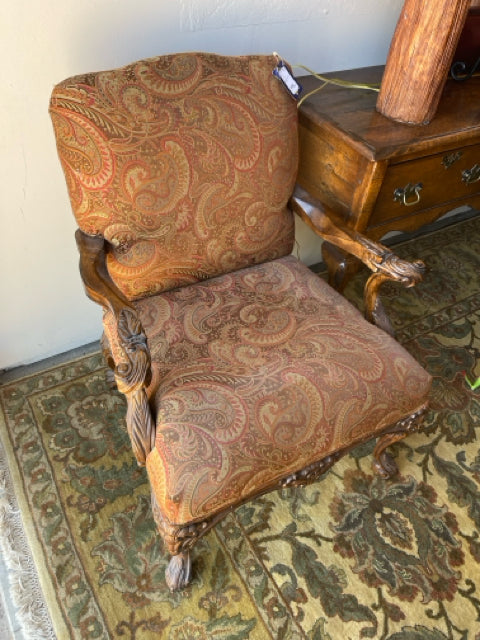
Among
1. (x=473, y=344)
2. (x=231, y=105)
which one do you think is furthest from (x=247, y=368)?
(x=473, y=344)

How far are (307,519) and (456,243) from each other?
5.35 feet

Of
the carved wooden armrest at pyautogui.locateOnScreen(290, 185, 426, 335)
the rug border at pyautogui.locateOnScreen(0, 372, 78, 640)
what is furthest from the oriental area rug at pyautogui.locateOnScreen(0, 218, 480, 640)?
the carved wooden armrest at pyautogui.locateOnScreen(290, 185, 426, 335)

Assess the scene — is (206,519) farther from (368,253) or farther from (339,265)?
(339,265)

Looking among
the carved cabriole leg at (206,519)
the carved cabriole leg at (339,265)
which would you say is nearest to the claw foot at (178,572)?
the carved cabriole leg at (206,519)

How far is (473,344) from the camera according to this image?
73.4 inches

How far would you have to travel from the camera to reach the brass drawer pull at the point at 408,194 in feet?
4.43

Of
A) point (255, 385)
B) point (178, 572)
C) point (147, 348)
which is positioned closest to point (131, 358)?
point (147, 348)

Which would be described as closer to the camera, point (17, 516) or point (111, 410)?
point (17, 516)

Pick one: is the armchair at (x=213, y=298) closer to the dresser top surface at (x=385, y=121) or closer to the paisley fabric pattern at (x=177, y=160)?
the paisley fabric pattern at (x=177, y=160)

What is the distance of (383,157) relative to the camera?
1.21 meters

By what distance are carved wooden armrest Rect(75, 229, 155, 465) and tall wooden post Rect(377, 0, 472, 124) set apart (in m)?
0.93

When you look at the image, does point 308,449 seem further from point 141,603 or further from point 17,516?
point 17,516

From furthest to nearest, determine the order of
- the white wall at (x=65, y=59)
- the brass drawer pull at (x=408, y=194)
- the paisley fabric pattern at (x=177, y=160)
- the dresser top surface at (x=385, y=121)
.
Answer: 1. the brass drawer pull at (x=408, y=194)
2. the dresser top surface at (x=385, y=121)
3. the white wall at (x=65, y=59)
4. the paisley fabric pattern at (x=177, y=160)

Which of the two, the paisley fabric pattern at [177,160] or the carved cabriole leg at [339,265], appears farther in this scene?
the carved cabriole leg at [339,265]
